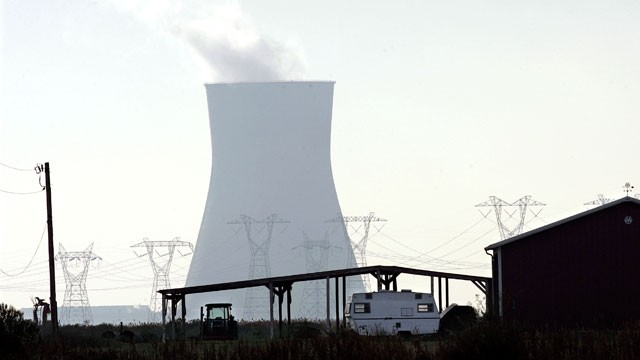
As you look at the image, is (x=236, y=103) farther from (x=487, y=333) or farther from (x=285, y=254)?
(x=487, y=333)

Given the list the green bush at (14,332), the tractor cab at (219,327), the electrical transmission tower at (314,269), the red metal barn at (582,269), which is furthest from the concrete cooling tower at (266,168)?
the green bush at (14,332)

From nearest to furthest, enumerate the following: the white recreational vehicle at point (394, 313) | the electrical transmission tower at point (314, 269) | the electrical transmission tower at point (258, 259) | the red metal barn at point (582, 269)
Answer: the red metal barn at point (582, 269)
the white recreational vehicle at point (394, 313)
the electrical transmission tower at point (258, 259)
the electrical transmission tower at point (314, 269)

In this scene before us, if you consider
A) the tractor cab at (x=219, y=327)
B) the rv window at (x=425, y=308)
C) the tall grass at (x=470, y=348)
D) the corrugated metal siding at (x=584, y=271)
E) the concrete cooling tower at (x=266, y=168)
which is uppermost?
the concrete cooling tower at (x=266, y=168)

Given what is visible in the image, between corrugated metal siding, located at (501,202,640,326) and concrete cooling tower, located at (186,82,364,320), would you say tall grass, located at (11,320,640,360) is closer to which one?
corrugated metal siding, located at (501,202,640,326)

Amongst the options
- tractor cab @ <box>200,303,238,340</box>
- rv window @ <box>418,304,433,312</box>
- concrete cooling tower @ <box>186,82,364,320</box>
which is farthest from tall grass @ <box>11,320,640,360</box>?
concrete cooling tower @ <box>186,82,364,320</box>

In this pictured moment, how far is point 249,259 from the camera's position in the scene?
393ft

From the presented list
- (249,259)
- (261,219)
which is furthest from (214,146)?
(249,259)

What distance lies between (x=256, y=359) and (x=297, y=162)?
81778 mm

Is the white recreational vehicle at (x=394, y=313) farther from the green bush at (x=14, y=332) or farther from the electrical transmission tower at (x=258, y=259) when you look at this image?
the electrical transmission tower at (x=258, y=259)

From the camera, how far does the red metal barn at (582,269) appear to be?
4025cm

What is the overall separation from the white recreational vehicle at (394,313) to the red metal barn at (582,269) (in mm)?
2779

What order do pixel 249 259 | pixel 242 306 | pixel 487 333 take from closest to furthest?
pixel 487 333
pixel 249 259
pixel 242 306

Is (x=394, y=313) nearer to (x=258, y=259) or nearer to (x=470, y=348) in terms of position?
(x=470, y=348)

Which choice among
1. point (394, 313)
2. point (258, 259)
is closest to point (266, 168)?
point (258, 259)
